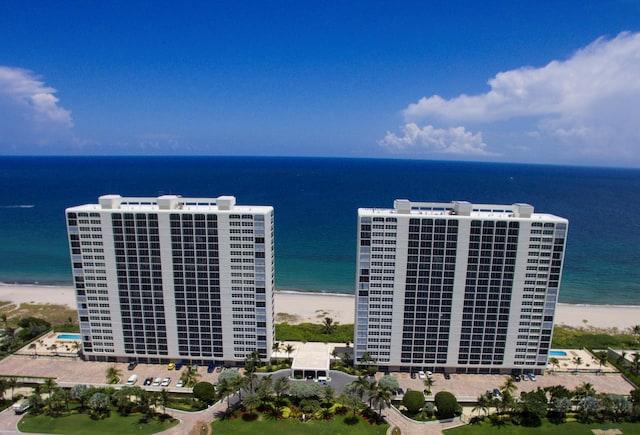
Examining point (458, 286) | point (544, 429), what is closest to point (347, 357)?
point (458, 286)

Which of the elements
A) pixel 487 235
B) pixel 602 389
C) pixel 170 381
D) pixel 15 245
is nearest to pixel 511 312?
pixel 487 235

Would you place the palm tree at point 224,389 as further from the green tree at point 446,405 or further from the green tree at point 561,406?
the green tree at point 561,406

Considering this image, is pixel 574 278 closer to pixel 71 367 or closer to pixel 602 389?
pixel 602 389

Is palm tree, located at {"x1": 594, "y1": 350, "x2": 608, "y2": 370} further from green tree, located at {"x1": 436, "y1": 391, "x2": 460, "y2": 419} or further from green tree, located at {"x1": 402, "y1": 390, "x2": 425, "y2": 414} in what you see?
green tree, located at {"x1": 402, "y1": 390, "x2": 425, "y2": 414}

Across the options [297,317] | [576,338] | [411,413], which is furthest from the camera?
[297,317]

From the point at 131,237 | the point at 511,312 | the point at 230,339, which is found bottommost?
the point at 230,339
